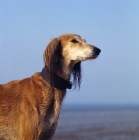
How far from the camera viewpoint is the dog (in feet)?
24.5

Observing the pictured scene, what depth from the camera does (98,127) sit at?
794 inches

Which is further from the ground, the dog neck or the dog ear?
the dog ear

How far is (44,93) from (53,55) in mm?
639

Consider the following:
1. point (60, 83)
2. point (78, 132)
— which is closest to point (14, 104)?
point (60, 83)

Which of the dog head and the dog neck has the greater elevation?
the dog head

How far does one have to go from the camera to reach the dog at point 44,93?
294 inches

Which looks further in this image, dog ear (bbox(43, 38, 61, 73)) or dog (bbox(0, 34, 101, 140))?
dog ear (bbox(43, 38, 61, 73))

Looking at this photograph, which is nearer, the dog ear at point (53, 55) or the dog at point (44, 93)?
the dog at point (44, 93)

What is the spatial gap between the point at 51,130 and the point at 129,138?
9.54 meters

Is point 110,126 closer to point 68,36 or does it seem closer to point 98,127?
point 98,127

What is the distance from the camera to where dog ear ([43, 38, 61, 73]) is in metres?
7.80

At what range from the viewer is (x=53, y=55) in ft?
25.8

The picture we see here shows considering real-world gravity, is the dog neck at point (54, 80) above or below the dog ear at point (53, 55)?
below

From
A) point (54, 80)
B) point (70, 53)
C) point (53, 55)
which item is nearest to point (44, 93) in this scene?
point (54, 80)
